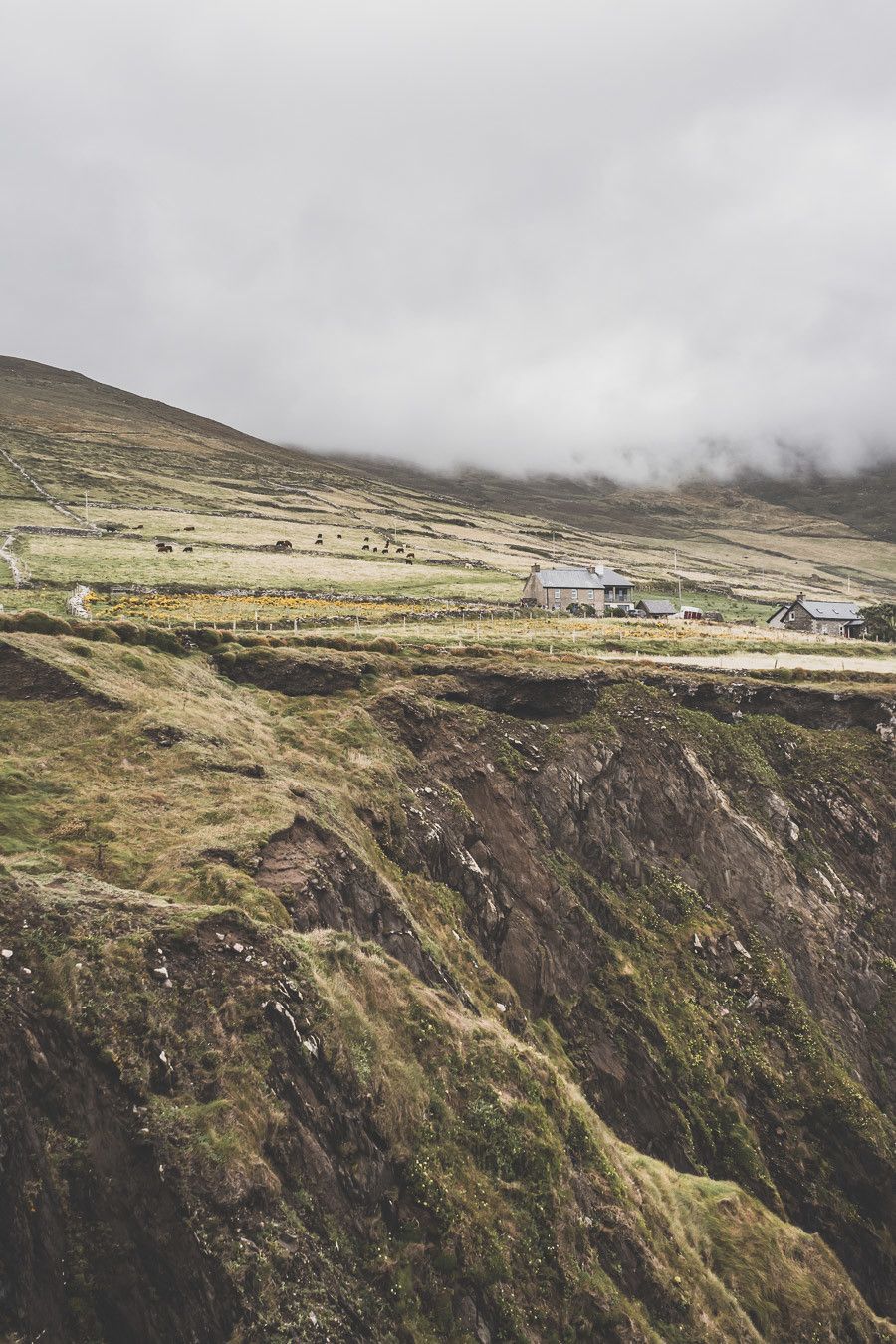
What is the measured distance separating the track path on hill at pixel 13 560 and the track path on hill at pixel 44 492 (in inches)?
767

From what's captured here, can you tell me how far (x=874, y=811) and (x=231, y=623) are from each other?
46.8m

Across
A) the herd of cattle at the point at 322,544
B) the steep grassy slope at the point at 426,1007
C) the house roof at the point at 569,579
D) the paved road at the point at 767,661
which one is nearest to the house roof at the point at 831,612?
the house roof at the point at 569,579

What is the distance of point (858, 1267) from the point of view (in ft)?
84.2

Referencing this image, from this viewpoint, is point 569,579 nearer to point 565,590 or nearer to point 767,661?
point 565,590

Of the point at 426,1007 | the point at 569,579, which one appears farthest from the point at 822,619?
the point at 426,1007

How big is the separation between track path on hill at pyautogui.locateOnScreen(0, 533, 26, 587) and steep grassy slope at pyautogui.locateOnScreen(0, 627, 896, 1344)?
46.2m

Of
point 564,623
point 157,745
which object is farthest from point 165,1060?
point 564,623

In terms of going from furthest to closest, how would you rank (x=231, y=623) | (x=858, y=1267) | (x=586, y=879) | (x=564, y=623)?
(x=564, y=623)
(x=231, y=623)
(x=586, y=879)
(x=858, y=1267)

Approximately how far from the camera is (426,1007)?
17.7 m

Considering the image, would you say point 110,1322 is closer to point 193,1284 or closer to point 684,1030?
point 193,1284

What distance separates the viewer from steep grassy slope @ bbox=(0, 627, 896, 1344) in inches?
437

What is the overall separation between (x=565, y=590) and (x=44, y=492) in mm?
110146

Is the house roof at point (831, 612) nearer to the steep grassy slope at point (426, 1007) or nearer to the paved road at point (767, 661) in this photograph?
the paved road at point (767, 661)

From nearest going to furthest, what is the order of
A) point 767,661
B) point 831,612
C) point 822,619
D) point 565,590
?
point 767,661, point 565,590, point 822,619, point 831,612
